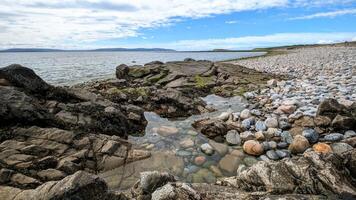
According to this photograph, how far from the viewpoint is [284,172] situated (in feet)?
17.4

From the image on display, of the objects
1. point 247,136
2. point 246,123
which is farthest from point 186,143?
point 246,123

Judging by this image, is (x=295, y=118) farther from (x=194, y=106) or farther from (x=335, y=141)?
(x=194, y=106)

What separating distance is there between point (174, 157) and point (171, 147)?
0.78m

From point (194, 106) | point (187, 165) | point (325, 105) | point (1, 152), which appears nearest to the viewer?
point (1, 152)

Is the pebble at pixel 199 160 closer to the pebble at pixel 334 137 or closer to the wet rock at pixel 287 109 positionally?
the pebble at pixel 334 137

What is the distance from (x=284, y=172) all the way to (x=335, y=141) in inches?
184

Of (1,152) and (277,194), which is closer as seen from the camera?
(277,194)

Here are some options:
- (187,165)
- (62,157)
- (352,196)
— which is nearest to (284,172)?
(352,196)

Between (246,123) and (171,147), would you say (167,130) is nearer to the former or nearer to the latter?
(171,147)

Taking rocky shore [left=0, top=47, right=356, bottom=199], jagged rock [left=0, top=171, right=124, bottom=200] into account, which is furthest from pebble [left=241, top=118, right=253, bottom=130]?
jagged rock [left=0, top=171, right=124, bottom=200]

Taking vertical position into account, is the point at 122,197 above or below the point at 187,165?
above

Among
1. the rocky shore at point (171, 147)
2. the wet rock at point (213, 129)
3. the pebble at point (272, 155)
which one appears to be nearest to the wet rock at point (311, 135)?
the rocky shore at point (171, 147)

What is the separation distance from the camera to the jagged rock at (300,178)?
4.87 meters

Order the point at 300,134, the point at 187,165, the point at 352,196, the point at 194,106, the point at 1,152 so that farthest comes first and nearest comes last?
the point at 194,106, the point at 300,134, the point at 187,165, the point at 1,152, the point at 352,196
